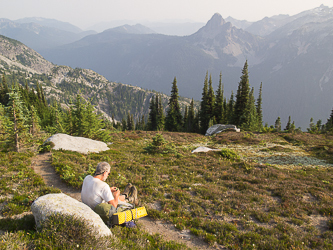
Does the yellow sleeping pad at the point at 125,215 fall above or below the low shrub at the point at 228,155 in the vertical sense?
above

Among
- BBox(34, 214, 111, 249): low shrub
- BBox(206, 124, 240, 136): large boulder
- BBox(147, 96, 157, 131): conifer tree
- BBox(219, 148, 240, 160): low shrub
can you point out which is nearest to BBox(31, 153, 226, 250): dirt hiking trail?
BBox(34, 214, 111, 249): low shrub

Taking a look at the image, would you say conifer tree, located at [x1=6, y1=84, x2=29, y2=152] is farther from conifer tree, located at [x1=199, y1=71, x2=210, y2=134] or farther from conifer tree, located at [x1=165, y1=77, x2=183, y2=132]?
conifer tree, located at [x1=199, y1=71, x2=210, y2=134]

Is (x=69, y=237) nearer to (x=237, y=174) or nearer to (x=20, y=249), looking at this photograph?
(x=20, y=249)

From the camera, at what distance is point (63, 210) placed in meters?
5.04

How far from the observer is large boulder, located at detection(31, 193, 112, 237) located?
16.1 feet

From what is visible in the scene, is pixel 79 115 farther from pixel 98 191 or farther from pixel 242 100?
pixel 242 100

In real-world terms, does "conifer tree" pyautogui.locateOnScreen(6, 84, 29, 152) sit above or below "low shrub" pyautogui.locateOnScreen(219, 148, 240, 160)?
above

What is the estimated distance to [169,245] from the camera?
569cm

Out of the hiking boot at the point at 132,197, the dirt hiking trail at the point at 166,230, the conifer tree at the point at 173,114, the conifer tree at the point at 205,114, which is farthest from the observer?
the conifer tree at the point at 173,114

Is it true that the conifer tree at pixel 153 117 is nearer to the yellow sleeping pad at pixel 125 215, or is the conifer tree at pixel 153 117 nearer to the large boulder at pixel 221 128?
the large boulder at pixel 221 128

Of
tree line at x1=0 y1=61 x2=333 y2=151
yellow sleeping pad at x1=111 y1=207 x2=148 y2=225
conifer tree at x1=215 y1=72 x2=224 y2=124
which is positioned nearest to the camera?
yellow sleeping pad at x1=111 y1=207 x2=148 y2=225

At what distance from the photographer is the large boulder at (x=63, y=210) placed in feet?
16.1

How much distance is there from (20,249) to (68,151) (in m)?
13.2

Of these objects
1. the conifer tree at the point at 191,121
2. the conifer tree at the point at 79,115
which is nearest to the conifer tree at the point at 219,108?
the conifer tree at the point at 191,121
